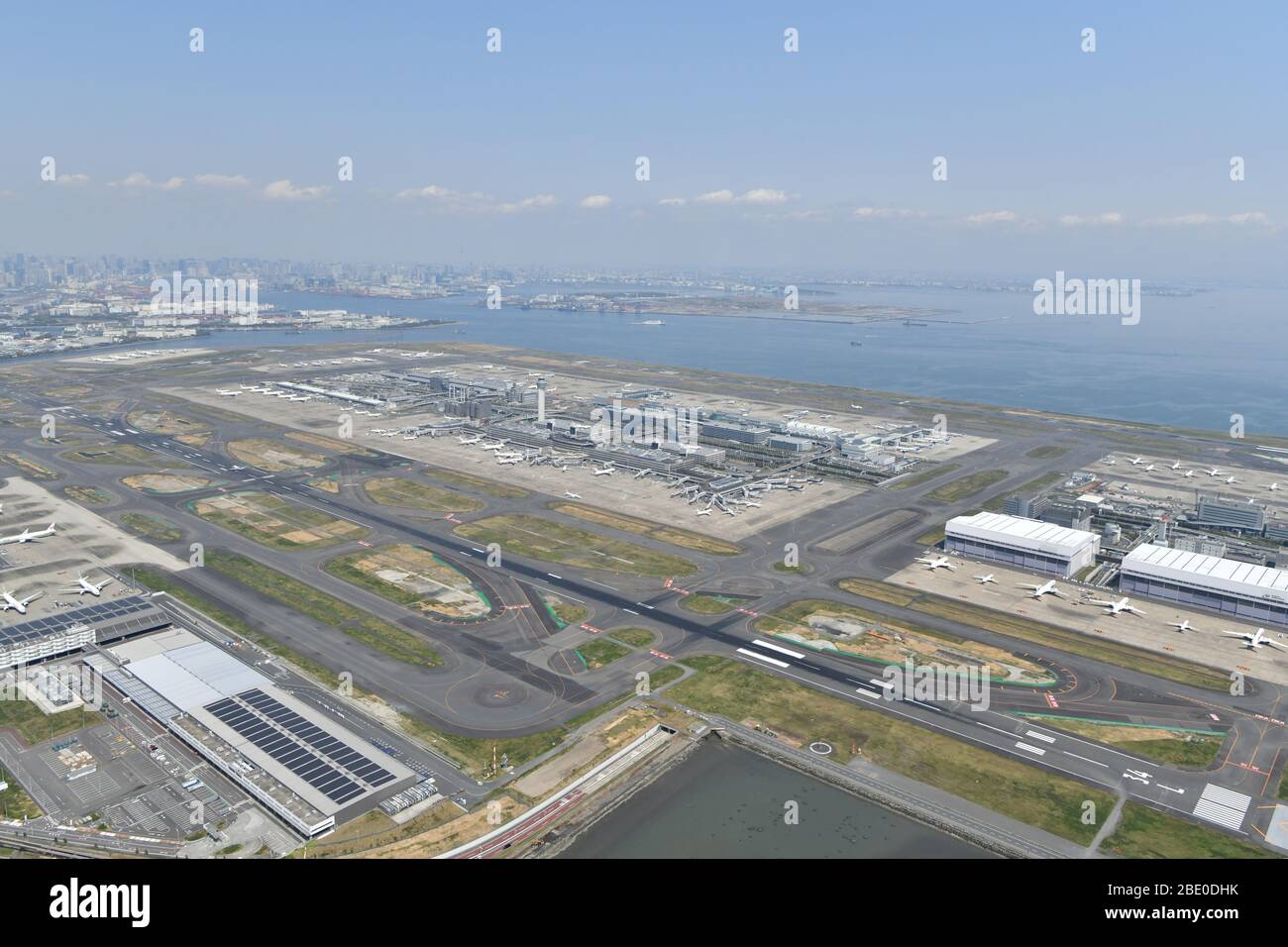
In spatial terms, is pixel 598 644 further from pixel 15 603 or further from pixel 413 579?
pixel 15 603

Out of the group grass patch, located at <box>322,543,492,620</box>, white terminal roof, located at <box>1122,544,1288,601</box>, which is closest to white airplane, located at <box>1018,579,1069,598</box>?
white terminal roof, located at <box>1122,544,1288,601</box>

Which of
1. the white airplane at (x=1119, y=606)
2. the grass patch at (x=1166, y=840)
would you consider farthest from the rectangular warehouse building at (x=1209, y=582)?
the grass patch at (x=1166, y=840)

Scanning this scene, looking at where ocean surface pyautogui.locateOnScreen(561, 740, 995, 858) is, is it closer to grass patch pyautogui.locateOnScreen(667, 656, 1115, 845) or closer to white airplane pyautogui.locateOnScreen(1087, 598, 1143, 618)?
grass patch pyautogui.locateOnScreen(667, 656, 1115, 845)
